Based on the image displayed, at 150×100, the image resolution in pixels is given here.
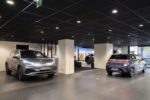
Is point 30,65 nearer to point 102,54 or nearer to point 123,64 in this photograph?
point 123,64

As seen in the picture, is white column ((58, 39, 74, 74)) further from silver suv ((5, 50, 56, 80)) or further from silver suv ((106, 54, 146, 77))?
silver suv ((106, 54, 146, 77))

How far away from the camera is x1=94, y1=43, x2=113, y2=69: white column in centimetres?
1212

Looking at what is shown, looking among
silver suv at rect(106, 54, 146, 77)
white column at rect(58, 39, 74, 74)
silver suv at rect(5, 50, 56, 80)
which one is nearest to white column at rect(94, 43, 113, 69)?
silver suv at rect(106, 54, 146, 77)

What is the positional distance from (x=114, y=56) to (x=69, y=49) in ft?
10.1

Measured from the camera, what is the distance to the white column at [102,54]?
39.8ft

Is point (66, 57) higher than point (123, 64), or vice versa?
point (66, 57)

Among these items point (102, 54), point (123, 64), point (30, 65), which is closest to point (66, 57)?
point (30, 65)

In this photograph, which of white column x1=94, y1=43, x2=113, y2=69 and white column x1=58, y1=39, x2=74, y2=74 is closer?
white column x1=58, y1=39, x2=74, y2=74

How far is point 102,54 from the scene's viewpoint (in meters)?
12.3

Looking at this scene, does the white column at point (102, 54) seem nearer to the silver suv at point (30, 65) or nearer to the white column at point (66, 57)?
the white column at point (66, 57)

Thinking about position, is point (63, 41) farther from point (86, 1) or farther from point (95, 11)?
point (86, 1)

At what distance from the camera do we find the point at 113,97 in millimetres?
4172

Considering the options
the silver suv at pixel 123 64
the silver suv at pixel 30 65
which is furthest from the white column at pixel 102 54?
the silver suv at pixel 30 65

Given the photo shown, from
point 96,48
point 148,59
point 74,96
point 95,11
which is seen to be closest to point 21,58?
point 74,96
